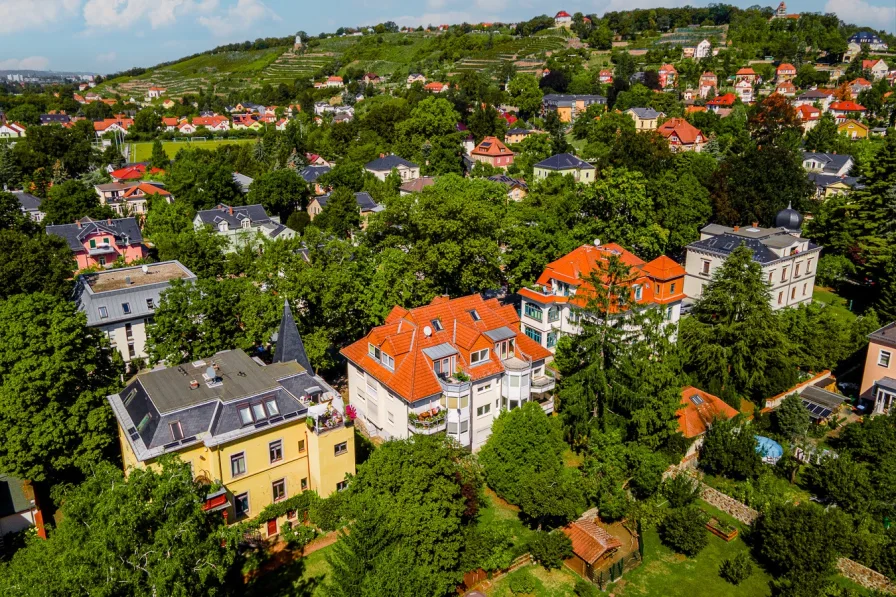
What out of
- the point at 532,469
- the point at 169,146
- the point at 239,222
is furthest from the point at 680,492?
the point at 169,146

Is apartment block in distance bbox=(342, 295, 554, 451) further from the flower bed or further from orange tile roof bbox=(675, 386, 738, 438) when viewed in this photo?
the flower bed

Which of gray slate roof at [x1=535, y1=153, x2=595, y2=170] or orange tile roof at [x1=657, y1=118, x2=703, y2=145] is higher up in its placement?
orange tile roof at [x1=657, y1=118, x2=703, y2=145]

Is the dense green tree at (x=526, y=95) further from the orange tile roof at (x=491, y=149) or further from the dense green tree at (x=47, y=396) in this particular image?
the dense green tree at (x=47, y=396)

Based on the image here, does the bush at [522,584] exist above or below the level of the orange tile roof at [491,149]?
below

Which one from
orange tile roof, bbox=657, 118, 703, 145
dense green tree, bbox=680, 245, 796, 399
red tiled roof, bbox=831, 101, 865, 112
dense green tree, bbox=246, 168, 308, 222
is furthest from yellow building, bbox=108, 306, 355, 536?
red tiled roof, bbox=831, 101, 865, 112

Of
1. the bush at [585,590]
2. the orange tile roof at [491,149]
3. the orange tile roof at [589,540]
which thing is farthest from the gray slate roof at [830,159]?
the bush at [585,590]

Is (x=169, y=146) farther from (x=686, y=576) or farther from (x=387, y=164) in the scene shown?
(x=686, y=576)
